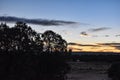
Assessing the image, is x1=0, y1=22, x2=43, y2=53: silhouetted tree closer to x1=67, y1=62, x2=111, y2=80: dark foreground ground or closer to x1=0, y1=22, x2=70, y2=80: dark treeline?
x1=0, y1=22, x2=70, y2=80: dark treeline

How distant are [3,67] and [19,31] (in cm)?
1508

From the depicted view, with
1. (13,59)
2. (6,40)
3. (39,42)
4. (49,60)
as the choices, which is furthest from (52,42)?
(13,59)

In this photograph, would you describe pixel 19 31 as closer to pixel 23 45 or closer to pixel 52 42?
pixel 23 45

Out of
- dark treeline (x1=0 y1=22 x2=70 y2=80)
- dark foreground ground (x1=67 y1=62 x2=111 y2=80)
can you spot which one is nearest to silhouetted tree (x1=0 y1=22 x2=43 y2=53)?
dark treeline (x1=0 y1=22 x2=70 y2=80)

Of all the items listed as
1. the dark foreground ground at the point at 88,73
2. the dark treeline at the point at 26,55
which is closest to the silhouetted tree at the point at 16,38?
the dark treeline at the point at 26,55

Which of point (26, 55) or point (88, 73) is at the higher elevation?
point (26, 55)

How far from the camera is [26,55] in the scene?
156ft

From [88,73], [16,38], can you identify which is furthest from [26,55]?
[88,73]

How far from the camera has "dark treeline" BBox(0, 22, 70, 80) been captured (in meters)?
37.9

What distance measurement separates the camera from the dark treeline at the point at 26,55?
37.9m

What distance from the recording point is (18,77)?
36.3 metres

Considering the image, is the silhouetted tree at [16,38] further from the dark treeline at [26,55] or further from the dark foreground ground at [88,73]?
the dark foreground ground at [88,73]

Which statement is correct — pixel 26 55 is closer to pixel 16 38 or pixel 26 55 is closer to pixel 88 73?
pixel 16 38

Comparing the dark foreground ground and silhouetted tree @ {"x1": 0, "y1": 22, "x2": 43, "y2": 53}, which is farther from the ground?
silhouetted tree @ {"x1": 0, "y1": 22, "x2": 43, "y2": 53}
